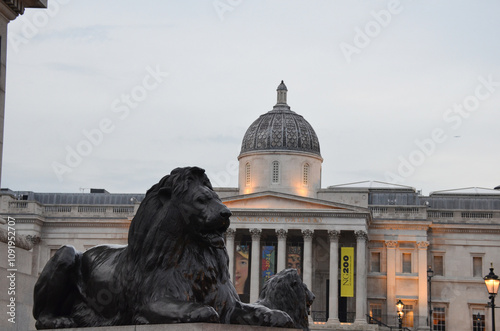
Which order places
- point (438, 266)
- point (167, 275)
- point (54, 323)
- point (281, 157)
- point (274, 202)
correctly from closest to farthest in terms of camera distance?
point (167, 275) < point (54, 323) < point (274, 202) < point (438, 266) < point (281, 157)

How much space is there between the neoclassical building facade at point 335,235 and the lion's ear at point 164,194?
68327mm

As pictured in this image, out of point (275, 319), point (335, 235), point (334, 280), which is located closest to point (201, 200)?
point (275, 319)

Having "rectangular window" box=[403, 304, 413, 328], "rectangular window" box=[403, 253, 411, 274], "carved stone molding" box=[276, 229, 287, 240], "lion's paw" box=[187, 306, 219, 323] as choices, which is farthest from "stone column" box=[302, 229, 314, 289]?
"lion's paw" box=[187, 306, 219, 323]

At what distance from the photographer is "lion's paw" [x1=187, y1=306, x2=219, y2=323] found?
7.80m

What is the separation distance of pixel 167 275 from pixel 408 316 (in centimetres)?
7361

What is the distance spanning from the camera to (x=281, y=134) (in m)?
87.1

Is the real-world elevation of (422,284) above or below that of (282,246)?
below

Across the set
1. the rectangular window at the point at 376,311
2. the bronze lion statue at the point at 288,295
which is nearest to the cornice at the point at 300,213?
the rectangular window at the point at 376,311

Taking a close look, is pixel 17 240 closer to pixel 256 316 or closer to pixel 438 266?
pixel 256 316

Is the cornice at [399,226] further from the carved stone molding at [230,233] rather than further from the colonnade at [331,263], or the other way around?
the carved stone molding at [230,233]

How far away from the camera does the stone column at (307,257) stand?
259ft

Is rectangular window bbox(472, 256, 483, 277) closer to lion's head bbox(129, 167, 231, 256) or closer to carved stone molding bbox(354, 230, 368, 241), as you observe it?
carved stone molding bbox(354, 230, 368, 241)

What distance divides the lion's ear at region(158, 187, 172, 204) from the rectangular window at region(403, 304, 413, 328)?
238 ft

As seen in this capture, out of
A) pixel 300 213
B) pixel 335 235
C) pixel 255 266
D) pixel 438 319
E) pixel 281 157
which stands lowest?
pixel 438 319
